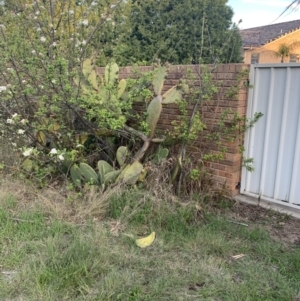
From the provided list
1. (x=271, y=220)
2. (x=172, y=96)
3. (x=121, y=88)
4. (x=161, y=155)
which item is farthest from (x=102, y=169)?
(x=271, y=220)

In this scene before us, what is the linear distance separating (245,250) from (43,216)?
2.07m

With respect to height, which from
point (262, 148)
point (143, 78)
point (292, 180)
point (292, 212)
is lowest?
point (292, 212)

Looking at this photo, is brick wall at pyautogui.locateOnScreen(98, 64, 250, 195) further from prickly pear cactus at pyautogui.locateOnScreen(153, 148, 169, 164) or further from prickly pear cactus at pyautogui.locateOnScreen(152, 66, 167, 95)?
prickly pear cactus at pyautogui.locateOnScreen(153, 148, 169, 164)

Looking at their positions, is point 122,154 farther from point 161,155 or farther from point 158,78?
point 158,78

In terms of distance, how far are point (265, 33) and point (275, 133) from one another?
64.5 feet

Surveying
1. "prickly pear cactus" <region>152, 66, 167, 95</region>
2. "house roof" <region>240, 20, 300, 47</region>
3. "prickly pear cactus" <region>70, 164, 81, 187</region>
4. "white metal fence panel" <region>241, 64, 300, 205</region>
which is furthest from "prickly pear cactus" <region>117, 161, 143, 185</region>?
"house roof" <region>240, 20, 300, 47</region>

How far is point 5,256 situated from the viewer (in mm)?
2980

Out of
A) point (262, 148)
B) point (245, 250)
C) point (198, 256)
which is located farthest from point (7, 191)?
point (262, 148)

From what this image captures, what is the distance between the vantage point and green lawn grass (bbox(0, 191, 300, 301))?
2553 mm

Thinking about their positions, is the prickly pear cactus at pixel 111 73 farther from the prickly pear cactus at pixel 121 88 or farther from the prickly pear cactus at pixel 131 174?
the prickly pear cactus at pixel 131 174

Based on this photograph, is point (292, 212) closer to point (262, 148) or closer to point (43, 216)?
point (262, 148)

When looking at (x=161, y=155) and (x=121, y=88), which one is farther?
(x=121, y=88)

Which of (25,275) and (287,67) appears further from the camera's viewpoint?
(287,67)

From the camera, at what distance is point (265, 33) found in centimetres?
2169
